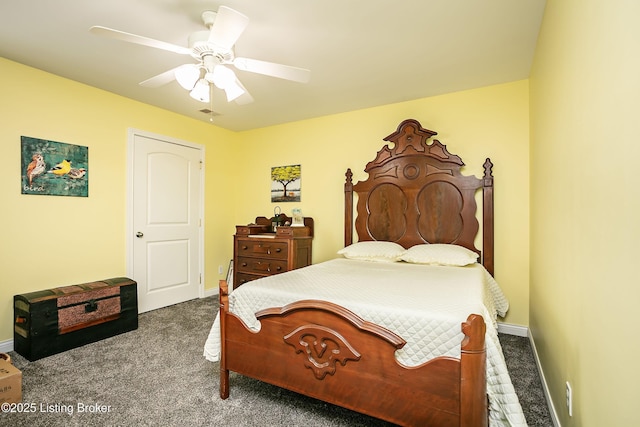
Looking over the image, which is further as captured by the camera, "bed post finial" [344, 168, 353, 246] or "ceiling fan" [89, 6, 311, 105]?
"bed post finial" [344, 168, 353, 246]

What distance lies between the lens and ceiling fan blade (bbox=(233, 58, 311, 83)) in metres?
1.94

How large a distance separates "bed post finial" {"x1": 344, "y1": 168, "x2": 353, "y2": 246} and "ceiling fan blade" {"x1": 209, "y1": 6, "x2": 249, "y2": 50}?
6.91 ft

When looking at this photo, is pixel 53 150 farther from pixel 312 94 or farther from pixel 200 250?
pixel 312 94

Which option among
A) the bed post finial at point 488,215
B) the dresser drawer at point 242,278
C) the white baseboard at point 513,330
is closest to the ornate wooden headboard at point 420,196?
the bed post finial at point 488,215

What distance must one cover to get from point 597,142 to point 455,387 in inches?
40.1

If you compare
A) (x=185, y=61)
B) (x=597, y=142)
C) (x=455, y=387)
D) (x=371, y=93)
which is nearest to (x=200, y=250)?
(x=185, y=61)

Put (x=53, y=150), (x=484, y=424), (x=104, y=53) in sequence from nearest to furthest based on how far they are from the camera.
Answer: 1. (x=484, y=424)
2. (x=104, y=53)
3. (x=53, y=150)

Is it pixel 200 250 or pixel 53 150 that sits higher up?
pixel 53 150

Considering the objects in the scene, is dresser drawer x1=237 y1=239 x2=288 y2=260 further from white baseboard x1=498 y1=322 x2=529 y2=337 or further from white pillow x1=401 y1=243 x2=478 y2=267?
white baseboard x1=498 y1=322 x2=529 y2=337

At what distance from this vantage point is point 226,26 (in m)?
1.60

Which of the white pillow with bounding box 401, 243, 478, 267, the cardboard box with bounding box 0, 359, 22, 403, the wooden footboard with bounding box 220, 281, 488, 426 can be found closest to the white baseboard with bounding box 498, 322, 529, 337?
the white pillow with bounding box 401, 243, 478, 267

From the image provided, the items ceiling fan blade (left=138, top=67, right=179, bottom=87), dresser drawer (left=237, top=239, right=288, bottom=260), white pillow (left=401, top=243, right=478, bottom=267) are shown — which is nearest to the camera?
ceiling fan blade (left=138, top=67, right=179, bottom=87)

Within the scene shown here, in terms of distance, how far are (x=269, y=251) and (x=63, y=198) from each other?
6.58ft

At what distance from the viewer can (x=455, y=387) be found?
1233mm
